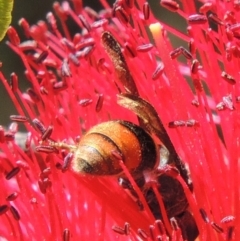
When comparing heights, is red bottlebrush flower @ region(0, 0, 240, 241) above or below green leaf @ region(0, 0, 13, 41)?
below

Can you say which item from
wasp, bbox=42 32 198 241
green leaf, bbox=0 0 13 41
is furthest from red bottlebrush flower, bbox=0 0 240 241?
green leaf, bbox=0 0 13 41

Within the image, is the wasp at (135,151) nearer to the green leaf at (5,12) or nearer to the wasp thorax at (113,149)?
the wasp thorax at (113,149)

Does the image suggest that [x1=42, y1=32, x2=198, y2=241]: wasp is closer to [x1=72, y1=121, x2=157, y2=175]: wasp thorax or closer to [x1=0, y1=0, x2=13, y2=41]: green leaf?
[x1=72, y1=121, x2=157, y2=175]: wasp thorax

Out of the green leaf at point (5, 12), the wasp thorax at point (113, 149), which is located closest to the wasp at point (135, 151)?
Answer: the wasp thorax at point (113, 149)

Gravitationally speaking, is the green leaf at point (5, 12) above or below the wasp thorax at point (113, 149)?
above

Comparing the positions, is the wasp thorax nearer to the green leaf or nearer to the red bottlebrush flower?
the red bottlebrush flower

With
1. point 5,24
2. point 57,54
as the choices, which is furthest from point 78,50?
point 5,24

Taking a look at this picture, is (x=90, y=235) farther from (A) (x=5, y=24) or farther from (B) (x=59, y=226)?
(A) (x=5, y=24)

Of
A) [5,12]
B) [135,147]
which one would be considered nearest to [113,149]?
[135,147]
